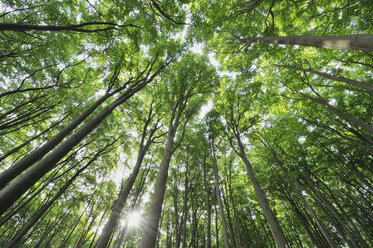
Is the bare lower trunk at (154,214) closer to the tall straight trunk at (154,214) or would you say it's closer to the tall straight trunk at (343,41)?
the tall straight trunk at (154,214)

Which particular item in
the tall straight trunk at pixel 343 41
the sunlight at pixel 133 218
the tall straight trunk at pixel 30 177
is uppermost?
the sunlight at pixel 133 218

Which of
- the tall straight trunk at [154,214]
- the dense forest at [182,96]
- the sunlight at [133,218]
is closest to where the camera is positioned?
the tall straight trunk at [154,214]

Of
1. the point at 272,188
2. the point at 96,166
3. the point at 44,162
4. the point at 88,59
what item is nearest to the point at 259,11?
the point at 88,59

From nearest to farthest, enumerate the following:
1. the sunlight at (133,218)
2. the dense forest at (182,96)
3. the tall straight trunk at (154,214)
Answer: the tall straight trunk at (154,214), the dense forest at (182,96), the sunlight at (133,218)

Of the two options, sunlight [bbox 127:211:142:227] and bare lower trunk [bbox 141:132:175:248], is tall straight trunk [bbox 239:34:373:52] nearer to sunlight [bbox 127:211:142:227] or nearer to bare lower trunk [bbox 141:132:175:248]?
bare lower trunk [bbox 141:132:175:248]

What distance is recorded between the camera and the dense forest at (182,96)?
4.54 metres

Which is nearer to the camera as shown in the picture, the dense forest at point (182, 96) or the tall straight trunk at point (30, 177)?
the tall straight trunk at point (30, 177)

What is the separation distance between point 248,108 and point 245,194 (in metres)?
11.4

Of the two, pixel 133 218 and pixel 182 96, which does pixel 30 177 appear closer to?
pixel 182 96

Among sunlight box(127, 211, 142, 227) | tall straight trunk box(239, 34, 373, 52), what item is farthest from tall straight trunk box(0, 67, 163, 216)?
sunlight box(127, 211, 142, 227)

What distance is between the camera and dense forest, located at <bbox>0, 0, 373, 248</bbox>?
4543 millimetres

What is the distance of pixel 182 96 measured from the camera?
825cm

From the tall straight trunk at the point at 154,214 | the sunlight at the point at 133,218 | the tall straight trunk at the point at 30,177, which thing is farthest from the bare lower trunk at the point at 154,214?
the sunlight at the point at 133,218

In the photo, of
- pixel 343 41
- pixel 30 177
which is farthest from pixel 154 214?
pixel 343 41
